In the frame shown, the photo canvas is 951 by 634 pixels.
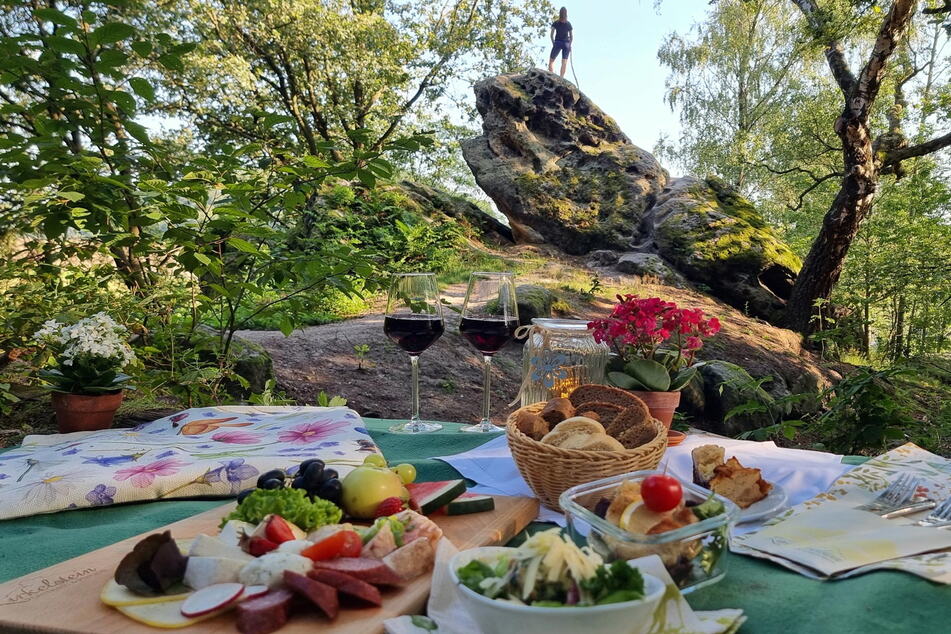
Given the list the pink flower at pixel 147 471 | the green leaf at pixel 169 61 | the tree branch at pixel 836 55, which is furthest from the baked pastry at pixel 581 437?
the tree branch at pixel 836 55

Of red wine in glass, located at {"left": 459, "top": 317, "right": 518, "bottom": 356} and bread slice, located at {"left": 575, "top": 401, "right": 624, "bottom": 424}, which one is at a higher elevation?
red wine in glass, located at {"left": 459, "top": 317, "right": 518, "bottom": 356}

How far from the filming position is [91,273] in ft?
→ 9.98

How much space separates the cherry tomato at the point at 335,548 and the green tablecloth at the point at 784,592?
55 cm

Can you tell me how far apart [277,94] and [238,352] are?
981 centimetres

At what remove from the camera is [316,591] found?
897mm

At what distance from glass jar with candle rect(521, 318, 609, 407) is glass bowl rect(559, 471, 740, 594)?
0.89 m

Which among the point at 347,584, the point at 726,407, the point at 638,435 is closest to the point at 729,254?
the point at 726,407

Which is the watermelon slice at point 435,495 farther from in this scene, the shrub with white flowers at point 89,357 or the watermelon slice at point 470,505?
the shrub with white flowers at point 89,357

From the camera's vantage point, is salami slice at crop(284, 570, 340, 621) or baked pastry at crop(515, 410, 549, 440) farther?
baked pastry at crop(515, 410, 549, 440)

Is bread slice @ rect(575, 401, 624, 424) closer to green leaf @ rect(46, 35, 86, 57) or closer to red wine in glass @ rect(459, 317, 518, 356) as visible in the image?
red wine in glass @ rect(459, 317, 518, 356)

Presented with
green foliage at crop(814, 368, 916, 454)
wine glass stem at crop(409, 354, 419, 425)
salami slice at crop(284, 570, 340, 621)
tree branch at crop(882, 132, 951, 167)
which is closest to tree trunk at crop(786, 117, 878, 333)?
tree branch at crop(882, 132, 951, 167)

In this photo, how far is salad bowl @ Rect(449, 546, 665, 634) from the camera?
2.35ft

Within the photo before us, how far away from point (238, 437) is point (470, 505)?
1.02 m

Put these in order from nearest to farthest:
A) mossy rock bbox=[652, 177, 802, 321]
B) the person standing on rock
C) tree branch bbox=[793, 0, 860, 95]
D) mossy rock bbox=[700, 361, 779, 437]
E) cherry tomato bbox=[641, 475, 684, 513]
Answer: cherry tomato bbox=[641, 475, 684, 513] < mossy rock bbox=[700, 361, 779, 437] < tree branch bbox=[793, 0, 860, 95] < mossy rock bbox=[652, 177, 802, 321] < the person standing on rock
